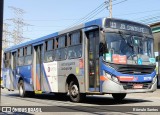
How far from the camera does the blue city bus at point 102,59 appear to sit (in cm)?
1218

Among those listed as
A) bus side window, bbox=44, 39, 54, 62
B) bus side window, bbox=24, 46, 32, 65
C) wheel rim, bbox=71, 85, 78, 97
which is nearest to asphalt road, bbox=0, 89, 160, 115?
→ wheel rim, bbox=71, 85, 78, 97

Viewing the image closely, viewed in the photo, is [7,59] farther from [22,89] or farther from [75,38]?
[75,38]

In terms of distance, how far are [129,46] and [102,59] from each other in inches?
49.4

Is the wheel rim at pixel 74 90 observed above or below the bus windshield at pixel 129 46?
below

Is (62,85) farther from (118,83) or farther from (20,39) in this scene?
(20,39)

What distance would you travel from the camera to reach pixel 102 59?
12234mm

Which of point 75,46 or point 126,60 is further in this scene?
point 75,46

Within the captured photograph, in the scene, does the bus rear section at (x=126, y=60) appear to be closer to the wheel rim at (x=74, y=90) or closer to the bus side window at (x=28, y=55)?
the wheel rim at (x=74, y=90)

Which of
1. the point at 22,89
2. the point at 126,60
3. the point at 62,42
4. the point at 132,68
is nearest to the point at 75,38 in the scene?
the point at 62,42

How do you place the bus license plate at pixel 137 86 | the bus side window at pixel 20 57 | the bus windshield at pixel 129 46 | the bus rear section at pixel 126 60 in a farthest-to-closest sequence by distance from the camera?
the bus side window at pixel 20 57, the bus license plate at pixel 137 86, the bus windshield at pixel 129 46, the bus rear section at pixel 126 60

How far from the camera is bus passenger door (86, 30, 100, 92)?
12570 mm

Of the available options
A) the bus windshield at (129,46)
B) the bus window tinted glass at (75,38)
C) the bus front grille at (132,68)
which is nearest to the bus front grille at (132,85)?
the bus front grille at (132,68)

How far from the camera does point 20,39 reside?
7356 cm

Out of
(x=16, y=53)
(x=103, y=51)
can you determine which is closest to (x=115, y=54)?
(x=103, y=51)
